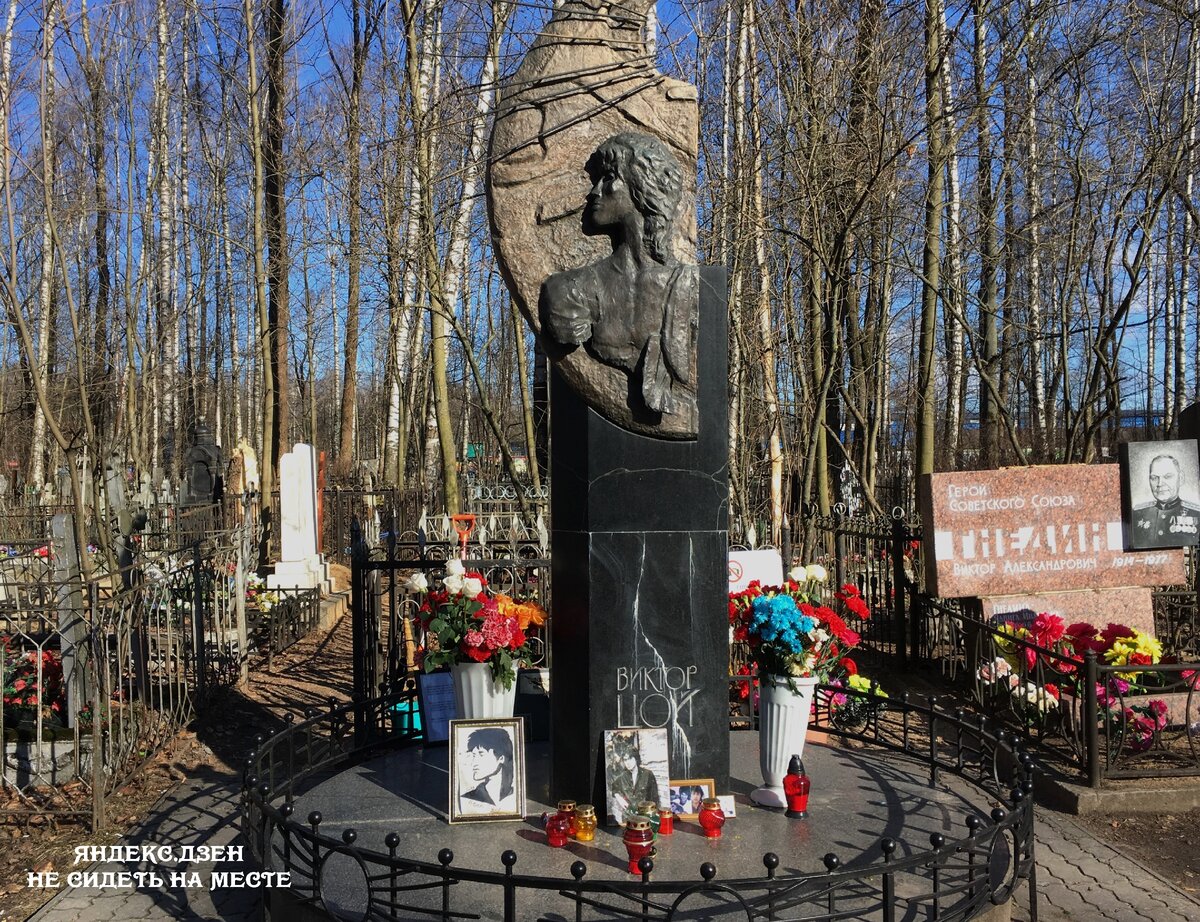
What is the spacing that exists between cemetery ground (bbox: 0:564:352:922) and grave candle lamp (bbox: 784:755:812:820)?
8.48ft

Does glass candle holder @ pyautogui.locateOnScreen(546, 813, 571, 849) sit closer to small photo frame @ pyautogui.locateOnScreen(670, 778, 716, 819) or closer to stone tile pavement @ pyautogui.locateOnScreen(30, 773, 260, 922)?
small photo frame @ pyautogui.locateOnScreen(670, 778, 716, 819)

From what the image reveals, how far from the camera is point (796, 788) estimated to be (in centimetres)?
438

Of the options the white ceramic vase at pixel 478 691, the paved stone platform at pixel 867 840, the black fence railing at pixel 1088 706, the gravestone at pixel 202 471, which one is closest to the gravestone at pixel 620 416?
the paved stone platform at pixel 867 840

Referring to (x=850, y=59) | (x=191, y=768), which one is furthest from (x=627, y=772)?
(x=850, y=59)

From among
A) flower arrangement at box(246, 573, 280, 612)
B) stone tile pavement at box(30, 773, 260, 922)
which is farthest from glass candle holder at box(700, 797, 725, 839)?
flower arrangement at box(246, 573, 280, 612)

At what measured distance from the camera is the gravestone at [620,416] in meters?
4.45

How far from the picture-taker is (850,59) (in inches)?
397

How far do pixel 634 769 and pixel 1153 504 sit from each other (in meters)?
6.17

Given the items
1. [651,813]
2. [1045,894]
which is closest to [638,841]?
[651,813]

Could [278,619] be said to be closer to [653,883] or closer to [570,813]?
[570,813]

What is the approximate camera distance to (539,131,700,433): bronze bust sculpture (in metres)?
4.47

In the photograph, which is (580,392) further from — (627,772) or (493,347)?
(493,347)

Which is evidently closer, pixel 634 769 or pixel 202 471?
pixel 634 769

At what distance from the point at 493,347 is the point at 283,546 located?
16330mm
